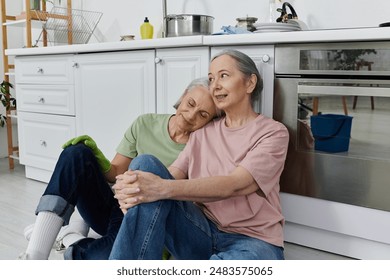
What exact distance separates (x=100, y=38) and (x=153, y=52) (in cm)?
140

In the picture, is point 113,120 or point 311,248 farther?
point 113,120

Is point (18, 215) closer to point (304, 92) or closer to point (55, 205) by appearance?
point (55, 205)

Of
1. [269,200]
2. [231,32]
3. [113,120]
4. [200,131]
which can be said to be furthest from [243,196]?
[113,120]

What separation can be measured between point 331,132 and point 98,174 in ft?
3.01

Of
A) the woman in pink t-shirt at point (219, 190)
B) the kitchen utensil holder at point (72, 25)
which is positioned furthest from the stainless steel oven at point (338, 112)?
the kitchen utensil holder at point (72, 25)

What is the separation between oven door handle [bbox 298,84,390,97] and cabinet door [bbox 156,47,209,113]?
1.59ft

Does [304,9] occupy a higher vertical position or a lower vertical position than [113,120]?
higher

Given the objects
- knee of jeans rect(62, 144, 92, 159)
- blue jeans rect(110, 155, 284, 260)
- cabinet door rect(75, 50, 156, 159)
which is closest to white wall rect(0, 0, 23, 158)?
cabinet door rect(75, 50, 156, 159)

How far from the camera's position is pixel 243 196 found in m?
1.43

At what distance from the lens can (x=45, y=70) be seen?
287 centimetres

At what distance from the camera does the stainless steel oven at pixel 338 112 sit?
64.9 inches

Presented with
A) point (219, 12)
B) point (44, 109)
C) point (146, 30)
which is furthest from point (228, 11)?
point (44, 109)

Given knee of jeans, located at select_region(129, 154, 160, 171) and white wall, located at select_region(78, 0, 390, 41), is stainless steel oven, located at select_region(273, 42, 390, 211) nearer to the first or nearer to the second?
white wall, located at select_region(78, 0, 390, 41)

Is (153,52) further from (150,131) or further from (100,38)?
(100,38)
